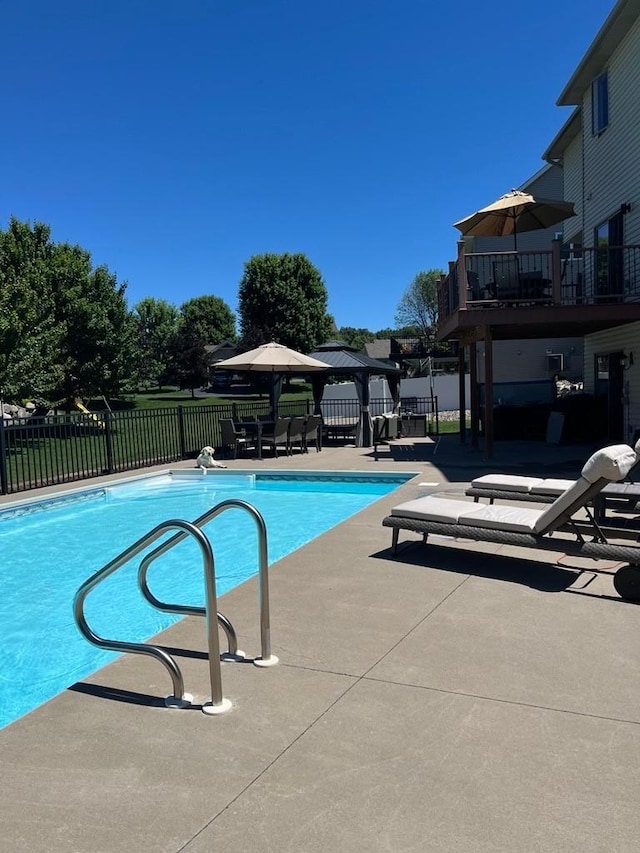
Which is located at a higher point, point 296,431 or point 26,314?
point 26,314

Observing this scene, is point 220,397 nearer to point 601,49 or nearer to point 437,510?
point 601,49

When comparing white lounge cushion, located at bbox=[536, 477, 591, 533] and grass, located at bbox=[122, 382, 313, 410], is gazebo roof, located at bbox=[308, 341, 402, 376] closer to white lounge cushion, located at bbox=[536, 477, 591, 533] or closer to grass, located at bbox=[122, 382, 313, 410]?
white lounge cushion, located at bbox=[536, 477, 591, 533]

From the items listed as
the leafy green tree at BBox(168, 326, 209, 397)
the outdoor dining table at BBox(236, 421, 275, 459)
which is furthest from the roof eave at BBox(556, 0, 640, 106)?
the leafy green tree at BBox(168, 326, 209, 397)

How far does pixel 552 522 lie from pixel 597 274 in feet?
39.0

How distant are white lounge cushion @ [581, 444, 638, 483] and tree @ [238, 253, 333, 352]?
42.3 m

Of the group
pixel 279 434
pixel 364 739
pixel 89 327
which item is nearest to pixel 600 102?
pixel 279 434

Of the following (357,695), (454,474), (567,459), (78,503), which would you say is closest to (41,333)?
(78,503)

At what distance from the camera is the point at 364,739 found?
2889 mm

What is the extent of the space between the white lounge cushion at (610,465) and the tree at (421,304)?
67689 mm

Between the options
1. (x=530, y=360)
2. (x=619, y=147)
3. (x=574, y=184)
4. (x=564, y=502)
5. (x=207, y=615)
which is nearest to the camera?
(x=207, y=615)

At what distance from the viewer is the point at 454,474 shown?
36.7ft

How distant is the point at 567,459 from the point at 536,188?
676 inches

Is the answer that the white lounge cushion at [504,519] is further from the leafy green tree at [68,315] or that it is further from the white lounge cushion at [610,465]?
the leafy green tree at [68,315]

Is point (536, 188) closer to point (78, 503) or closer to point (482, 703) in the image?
point (78, 503)
